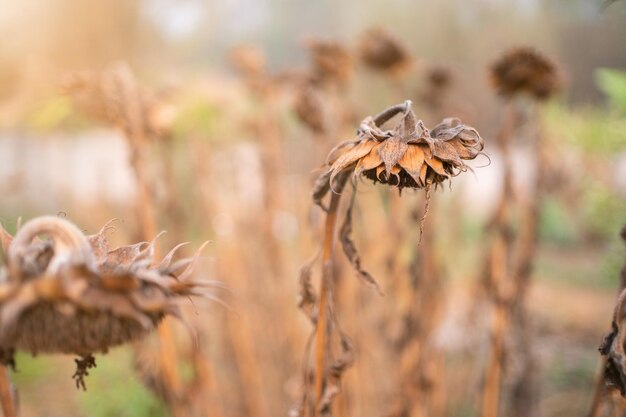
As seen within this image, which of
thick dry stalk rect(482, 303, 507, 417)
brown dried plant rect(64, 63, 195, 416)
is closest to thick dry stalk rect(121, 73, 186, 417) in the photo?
brown dried plant rect(64, 63, 195, 416)

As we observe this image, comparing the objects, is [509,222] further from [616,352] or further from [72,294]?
[72,294]

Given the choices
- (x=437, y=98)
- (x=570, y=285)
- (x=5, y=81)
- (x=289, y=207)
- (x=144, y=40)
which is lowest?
(x=570, y=285)

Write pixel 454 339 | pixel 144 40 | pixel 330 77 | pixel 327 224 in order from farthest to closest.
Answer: pixel 144 40, pixel 454 339, pixel 330 77, pixel 327 224

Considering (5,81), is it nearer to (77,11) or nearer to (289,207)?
(289,207)

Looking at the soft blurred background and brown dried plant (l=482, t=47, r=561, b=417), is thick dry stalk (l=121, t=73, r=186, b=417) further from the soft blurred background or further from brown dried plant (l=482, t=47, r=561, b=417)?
brown dried plant (l=482, t=47, r=561, b=417)

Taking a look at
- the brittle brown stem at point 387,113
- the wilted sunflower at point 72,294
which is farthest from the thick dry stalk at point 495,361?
the wilted sunflower at point 72,294

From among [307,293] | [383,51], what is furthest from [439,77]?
[307,293]

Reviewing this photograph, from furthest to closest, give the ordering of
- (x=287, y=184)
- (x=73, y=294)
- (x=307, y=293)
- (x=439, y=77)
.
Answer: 1. (x=287, y=184)
2. (x=439, y=77)
3. (x=307, y=293)
4. (x=73, y=294)

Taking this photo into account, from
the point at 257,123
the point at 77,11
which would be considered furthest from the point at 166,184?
the point at 77,11
